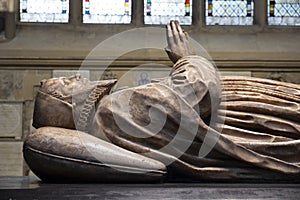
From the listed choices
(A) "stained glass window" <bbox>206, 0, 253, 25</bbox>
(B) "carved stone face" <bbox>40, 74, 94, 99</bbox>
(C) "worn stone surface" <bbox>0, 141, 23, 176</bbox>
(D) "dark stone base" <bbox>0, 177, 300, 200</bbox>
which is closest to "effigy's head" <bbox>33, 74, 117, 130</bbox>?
(B) "carved stone face" <bbox>40, 74, 94, 99</bbox>

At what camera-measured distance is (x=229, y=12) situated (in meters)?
7.22

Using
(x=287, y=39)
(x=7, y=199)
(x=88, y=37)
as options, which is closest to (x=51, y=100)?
(x=7, y=199)

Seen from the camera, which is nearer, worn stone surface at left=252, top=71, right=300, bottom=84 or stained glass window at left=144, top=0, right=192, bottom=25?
worn stone surface at left=252, top=71, right=300, bottom=84

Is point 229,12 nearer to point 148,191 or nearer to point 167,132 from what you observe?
point 167,132

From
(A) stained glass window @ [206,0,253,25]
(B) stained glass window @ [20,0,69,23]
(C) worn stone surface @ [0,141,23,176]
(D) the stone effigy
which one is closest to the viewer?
(D) the stone effigy

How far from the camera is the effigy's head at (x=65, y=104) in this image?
9.53 ft

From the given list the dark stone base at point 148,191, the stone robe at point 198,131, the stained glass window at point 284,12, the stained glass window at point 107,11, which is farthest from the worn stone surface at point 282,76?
the dark stone base at point 148,191

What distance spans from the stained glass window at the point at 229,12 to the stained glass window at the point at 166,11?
9.5 inches

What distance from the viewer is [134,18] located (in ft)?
22.9

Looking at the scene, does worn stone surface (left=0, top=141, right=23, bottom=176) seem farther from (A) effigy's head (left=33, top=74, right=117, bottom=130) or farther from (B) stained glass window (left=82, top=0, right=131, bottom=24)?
(A) effigy's head (left=33, top=74, right=117, bottom=130)

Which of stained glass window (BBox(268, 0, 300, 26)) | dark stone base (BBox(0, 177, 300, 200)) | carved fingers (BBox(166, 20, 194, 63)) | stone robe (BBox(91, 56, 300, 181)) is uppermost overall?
stained glass window (BBox(268, 0, 300, 26))

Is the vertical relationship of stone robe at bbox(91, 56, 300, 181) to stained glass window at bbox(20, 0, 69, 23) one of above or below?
below

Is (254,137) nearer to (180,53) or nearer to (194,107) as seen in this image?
(194,107)

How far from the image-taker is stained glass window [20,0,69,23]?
699cm
